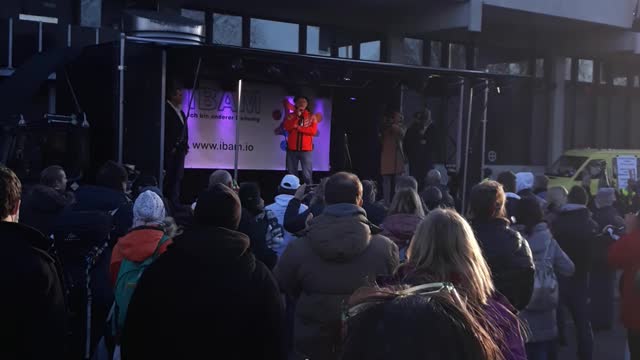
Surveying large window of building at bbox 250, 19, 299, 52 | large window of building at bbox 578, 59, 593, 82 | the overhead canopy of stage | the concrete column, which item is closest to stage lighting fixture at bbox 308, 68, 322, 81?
the overhead canopy of stage

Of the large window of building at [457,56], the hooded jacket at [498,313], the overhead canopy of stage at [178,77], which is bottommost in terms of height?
the hooded jacket at [498,313]

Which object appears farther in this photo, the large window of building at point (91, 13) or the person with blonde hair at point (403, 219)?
the large window of building at point (91, 13)

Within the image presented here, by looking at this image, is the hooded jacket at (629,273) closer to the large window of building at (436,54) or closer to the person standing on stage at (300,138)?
the person standing on stage at (300,138)

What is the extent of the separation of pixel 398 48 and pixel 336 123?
3020 millimetres

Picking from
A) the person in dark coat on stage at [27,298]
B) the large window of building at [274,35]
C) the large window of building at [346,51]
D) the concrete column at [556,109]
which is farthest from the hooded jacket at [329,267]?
the concrete column at [556,109]

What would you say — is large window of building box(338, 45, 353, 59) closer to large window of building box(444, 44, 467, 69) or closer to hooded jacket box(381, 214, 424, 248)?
large window of building box(444, 44, 467, 69)

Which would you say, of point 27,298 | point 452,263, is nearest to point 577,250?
point 452,263

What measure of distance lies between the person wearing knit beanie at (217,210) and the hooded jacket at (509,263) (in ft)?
5.62

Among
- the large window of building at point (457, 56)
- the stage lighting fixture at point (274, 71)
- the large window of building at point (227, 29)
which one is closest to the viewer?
the stage lighting fixture at point (274, 71)

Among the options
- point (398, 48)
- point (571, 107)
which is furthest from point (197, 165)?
point (571, 107)

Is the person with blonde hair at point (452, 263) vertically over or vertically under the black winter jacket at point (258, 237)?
over

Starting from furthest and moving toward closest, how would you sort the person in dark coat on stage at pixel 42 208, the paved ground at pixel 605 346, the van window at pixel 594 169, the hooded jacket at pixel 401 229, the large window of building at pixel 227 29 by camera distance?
the van window at pixel 594 169
the large window of building at pixel 227 29
the paved ground at pixel 605 346
the person in dark coat on stage at pixel 42 208
the hooded jacket at pixel 401 229

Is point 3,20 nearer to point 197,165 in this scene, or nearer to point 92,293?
point 197,165

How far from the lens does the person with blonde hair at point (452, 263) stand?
2.97 meters
